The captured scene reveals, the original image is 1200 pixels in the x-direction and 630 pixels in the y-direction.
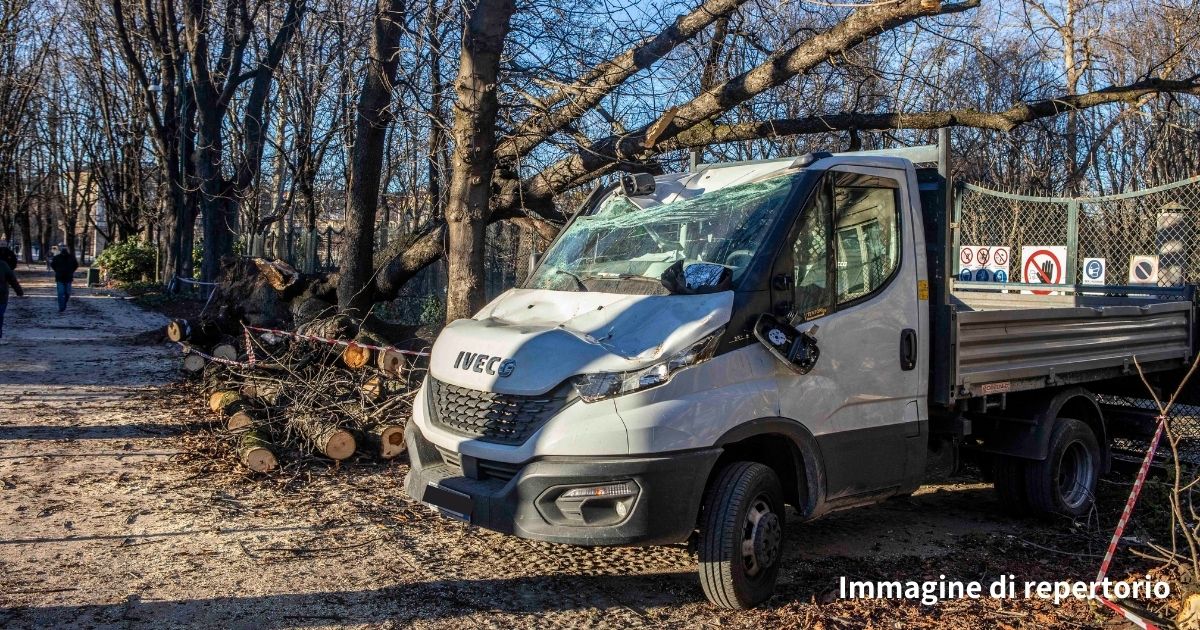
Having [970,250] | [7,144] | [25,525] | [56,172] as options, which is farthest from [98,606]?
[56,172]

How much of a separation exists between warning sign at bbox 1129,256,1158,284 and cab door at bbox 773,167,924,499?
265 inches

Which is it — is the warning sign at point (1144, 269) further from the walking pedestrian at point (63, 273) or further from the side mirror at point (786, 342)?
the walking pedestrian at point (63, 273)

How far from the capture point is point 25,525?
606 cm

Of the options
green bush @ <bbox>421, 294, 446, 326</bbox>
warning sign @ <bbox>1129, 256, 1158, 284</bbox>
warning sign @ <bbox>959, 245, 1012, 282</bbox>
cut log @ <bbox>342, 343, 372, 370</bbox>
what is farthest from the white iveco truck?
green bush @ <bbox>421, 294, 446, 326</bbox>

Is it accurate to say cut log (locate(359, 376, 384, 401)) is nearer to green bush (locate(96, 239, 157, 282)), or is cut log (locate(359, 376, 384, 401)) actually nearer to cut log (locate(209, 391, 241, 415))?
cut log (locate(209, 391, 241, 415))

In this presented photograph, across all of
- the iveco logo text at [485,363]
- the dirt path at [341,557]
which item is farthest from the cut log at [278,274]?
the iveco logo text at [485,363]

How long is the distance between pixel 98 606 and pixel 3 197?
53745 mm

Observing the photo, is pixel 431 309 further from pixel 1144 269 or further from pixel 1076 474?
pixel 1076 474

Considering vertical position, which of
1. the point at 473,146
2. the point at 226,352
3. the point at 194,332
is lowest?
→ the point at 226,352

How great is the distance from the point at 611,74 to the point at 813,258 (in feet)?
14.6

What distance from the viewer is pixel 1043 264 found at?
1191 centimetres

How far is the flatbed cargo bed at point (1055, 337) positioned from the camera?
5840 millimetres

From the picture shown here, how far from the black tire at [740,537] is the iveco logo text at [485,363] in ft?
3.95

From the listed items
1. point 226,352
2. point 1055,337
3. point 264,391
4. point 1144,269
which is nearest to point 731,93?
point 1055,337
